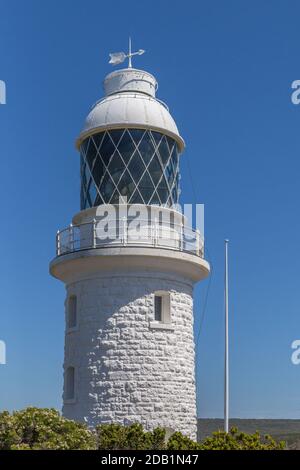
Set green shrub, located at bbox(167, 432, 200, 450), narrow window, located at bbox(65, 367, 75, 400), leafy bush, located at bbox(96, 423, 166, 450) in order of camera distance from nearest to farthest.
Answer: green shrub, located at bbox(167, 432, 200, 450) → leafy bush, located at bbox(96, 423, 166, 450) → narrow window, located at bbox(65, 367, 75, 400)

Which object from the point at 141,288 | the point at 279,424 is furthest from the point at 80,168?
the point at 279,424

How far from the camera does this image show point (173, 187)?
826 inches

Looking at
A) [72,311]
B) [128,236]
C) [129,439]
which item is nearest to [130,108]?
[128,236]

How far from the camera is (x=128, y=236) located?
1991 cm

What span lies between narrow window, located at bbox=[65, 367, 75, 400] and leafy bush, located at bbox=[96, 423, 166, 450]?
3.03m

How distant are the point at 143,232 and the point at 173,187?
1.78 meters

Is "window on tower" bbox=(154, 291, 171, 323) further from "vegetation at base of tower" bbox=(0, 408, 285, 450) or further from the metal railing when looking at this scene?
"vegetation at base of tower" bbox=(0, 408, 285, 450)

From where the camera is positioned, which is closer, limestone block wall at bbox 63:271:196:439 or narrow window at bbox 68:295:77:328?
limestone block wall at bbox 63:271:196:439

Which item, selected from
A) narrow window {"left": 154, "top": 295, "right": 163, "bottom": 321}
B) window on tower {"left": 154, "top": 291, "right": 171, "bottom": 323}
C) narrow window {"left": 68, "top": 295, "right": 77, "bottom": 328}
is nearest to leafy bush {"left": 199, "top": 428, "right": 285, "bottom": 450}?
window on tower {"left": 154, "top": 291, "right": 171, "bottom": 323}

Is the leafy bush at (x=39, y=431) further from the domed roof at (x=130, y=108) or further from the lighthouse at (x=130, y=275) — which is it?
the domed roof at (x=130, y=108)

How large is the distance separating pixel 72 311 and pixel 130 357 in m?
2.61

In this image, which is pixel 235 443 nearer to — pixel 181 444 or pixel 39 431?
pixel 181 444

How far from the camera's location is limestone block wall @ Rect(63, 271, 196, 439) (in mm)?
18938

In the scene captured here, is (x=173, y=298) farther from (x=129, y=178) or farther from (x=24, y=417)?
(x=24, y=417)
